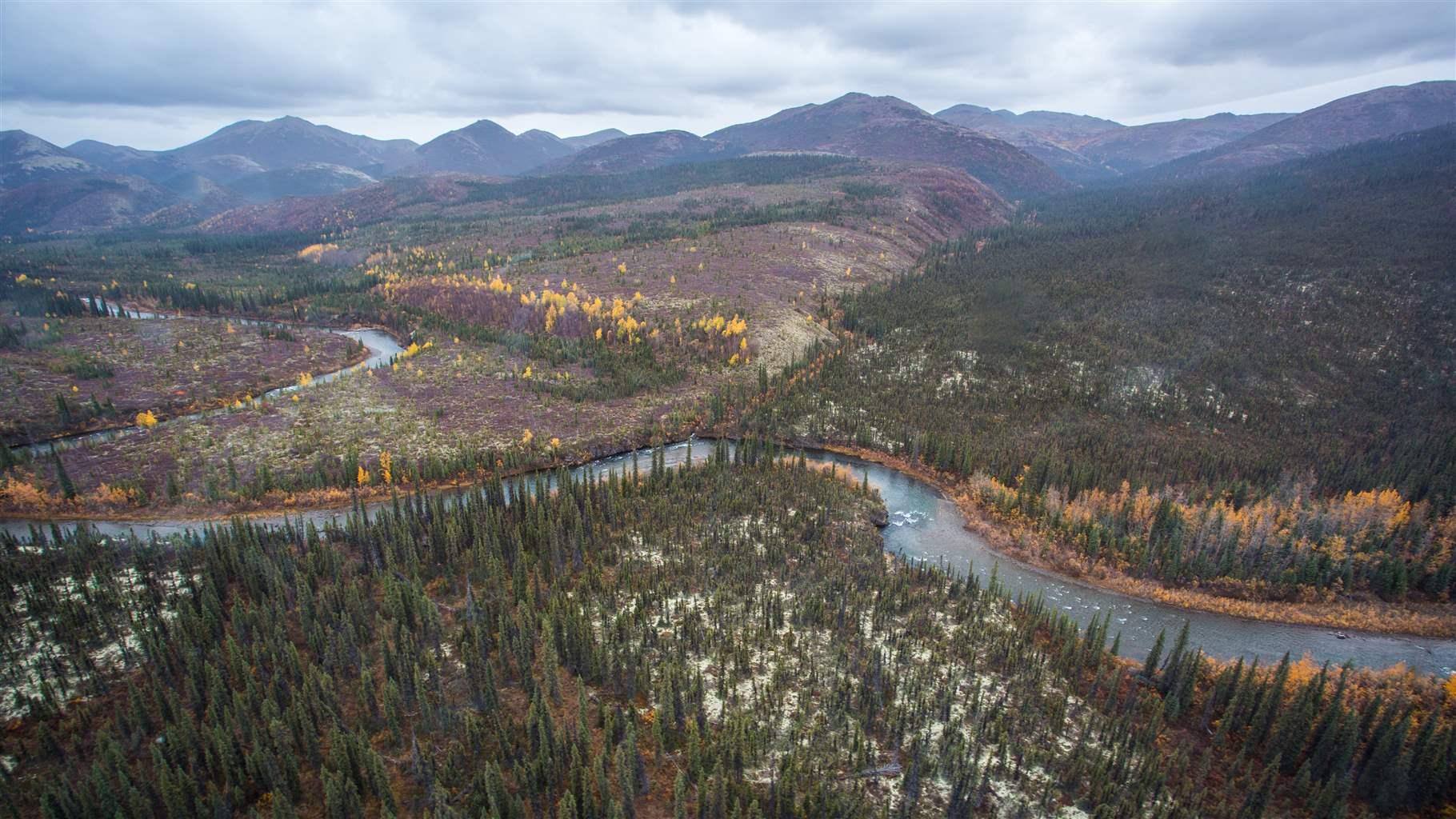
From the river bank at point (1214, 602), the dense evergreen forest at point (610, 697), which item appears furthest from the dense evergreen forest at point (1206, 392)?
the dense evergreen forest at point (610, 697)

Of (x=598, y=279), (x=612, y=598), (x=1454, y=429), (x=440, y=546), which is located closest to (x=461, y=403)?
(x=440, y=546)

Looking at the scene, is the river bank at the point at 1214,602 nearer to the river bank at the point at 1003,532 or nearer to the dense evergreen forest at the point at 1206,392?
the river bank at the point at 1003,532

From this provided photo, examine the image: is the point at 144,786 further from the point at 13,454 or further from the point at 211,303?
the point at 211,303

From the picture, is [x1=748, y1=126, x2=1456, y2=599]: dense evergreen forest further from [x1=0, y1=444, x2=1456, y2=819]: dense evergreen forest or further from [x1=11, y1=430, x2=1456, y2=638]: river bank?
[x1=0, y1=444, x2=1456, y2=819]: dense evergreen forest

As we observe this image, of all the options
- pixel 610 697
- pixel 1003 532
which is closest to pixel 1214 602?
pixel 1003 532

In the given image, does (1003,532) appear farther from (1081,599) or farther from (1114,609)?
(1114,609)

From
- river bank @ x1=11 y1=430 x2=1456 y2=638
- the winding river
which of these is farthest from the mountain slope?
the winding river
